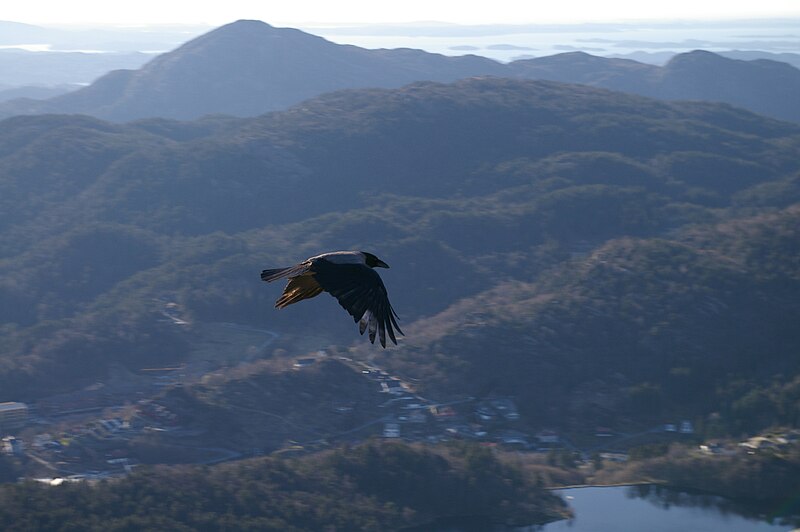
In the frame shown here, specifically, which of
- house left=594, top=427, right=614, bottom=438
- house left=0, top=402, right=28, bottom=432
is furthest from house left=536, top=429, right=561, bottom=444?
house left=0, top=402, right=28, bottom=432

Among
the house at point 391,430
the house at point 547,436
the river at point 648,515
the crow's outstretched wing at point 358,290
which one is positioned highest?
the crow's outstretched wing at point 358,290

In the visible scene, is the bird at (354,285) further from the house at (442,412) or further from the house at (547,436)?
the house at (442,412)

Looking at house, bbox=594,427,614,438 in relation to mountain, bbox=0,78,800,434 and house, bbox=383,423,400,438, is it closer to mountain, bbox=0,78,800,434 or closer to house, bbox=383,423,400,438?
mountain, bbox=0,78,800,434

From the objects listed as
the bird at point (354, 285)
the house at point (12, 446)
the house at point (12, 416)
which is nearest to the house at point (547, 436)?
the house at point (12, 446)

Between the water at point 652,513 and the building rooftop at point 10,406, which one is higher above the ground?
the water at point 652,513

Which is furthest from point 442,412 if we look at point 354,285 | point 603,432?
point 354,285

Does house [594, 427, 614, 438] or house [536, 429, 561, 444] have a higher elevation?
house [594, 427, 614, 438]
